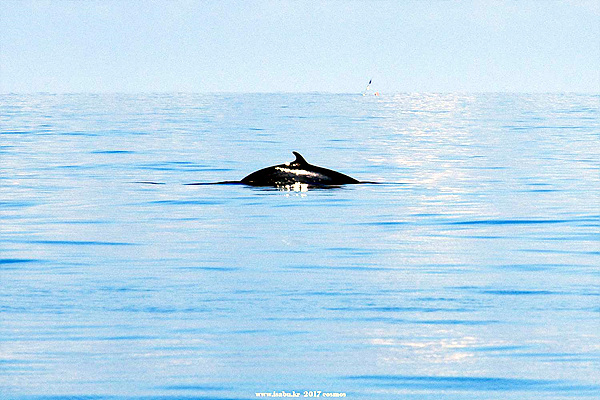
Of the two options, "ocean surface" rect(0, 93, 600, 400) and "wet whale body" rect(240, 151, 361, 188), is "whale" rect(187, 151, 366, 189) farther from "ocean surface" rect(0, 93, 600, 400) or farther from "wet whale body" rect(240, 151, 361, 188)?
"ocean surface" rect(0, 93, 600, 400)

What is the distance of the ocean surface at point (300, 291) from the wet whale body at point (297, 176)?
0.71 meters

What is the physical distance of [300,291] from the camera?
12.2m

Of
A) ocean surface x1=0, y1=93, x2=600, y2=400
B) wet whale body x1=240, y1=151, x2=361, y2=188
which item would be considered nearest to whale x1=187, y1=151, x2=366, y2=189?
wet whale body x1=240, y1=151, x2=361, y2=188

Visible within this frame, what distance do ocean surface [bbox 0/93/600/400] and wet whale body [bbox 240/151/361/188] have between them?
71 centimetres

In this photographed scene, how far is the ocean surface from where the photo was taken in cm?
862

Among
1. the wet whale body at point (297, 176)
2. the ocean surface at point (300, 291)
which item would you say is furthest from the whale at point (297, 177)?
the ocean surface at point (300, 291)

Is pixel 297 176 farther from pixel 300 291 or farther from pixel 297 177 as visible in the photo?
pixel 300 291

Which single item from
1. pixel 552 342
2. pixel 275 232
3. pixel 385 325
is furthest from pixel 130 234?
pixel 552 342

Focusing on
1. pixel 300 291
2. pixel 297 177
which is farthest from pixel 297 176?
pixel 300 291

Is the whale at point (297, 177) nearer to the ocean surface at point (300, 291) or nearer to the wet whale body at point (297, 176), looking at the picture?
the wet whale body at point (297, 176)

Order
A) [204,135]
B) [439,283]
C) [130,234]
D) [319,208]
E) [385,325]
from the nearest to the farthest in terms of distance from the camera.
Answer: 1. [385,325]
2. [439,283]
3. [130,234]
4. [319,208]
5. [204,135]

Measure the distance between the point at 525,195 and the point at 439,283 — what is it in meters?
12.3

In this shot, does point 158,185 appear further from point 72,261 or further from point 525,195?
point 72,261

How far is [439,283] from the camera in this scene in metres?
12.7
